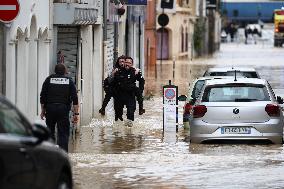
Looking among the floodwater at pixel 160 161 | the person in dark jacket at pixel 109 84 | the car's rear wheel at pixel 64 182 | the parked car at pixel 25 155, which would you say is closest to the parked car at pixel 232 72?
the floodwater at pixel 160 161

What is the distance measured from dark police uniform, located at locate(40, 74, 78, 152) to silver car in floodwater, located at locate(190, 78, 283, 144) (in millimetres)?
3077

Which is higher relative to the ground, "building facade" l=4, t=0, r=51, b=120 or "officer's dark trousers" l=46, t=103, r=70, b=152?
"building facade" l=4, t=0, r=51, b=120

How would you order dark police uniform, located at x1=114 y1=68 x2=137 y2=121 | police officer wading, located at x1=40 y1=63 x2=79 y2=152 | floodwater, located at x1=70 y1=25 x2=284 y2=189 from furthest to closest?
dark police uniform, located at x1=114 y1=68 x2=137 y2=121, police officer wading, located at x1=40 y1=63 x2=79 y2=152, floodwater, located at x1=70 y1=25 x2=284 y2=189

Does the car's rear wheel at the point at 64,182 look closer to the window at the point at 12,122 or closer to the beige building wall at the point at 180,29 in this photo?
the window at the point at 12,122

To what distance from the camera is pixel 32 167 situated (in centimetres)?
1139

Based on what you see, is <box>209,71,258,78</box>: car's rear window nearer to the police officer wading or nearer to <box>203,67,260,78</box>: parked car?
<box>203,67,260,78</box>: parked car

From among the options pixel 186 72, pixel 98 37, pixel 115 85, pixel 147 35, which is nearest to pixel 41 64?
pixel 115 85

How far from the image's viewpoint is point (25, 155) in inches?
444

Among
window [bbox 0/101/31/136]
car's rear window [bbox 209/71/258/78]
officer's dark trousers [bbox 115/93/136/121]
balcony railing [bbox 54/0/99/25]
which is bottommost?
officer's dark trousers [bbox 115/93/136/121]

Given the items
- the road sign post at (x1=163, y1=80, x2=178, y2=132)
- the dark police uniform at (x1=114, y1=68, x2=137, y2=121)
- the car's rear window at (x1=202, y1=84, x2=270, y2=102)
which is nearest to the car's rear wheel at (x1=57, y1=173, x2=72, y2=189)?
the car's rear window at (x1=202, y1=84, x2=270, y2=102)

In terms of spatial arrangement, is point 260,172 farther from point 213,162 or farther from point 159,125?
point 159,125

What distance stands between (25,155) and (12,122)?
435mm

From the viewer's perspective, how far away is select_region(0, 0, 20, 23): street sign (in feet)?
58.7

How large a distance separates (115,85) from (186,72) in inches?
1245
